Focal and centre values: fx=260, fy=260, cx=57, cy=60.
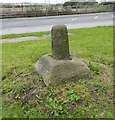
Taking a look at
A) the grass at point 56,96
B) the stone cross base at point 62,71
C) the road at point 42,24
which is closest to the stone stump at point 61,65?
the stone cross base at point 62,71

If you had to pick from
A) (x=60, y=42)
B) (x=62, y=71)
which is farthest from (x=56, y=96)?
(x=60, y=42)

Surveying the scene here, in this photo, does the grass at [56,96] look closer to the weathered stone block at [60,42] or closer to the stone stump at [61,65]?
the stone stump at [61,65]

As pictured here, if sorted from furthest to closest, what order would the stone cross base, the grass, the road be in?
the road < the stone cross base < the grass

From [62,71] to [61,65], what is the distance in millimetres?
103

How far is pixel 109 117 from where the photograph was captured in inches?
148

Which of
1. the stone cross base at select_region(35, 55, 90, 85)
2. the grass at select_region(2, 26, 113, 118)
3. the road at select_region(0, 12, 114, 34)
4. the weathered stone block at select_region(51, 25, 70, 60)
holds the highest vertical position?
the road at select_region(0, 12, 114, 34)

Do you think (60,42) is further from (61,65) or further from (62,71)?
(62,71)

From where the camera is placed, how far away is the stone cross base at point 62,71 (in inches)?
172

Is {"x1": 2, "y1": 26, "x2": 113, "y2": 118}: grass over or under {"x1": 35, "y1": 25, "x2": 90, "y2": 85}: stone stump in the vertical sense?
under

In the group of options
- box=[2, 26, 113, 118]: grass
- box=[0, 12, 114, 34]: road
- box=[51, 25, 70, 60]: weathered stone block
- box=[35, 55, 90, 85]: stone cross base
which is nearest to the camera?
box=[2, 26, 113, 118]: grass

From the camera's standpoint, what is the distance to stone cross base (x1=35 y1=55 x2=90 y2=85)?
437 centimetres

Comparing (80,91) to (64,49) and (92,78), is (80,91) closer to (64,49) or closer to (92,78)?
(92,78)

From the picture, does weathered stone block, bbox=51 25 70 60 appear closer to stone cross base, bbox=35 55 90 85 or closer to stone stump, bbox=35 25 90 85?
stone stump, bbox=35 25 90 85

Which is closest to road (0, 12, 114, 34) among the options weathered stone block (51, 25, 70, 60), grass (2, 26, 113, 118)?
grass (2, 26, 113, 118)
